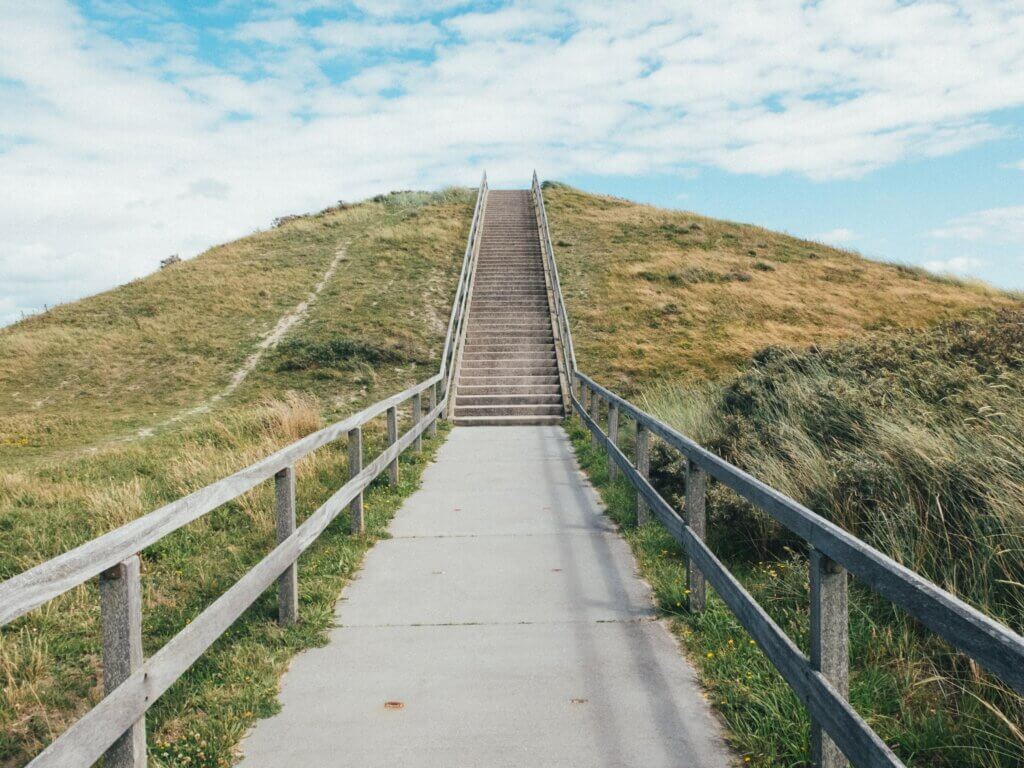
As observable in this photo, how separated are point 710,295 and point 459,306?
908 cm

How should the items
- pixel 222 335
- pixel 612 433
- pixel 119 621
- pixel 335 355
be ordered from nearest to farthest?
1. pixel 119 621
2. pixel 612 433
3. pixel 335 355
4. pixel 222 335

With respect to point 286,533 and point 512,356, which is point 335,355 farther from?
point 286,533

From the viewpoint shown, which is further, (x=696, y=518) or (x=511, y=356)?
(x=511, y=356)

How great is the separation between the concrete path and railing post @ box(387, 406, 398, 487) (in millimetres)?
1505

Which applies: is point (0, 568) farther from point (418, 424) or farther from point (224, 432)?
point (224, 432)

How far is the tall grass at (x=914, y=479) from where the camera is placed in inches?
124

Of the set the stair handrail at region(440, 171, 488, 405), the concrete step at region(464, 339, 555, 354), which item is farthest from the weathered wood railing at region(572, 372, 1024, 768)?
the concrete step at region(464, 339, 555, 354)

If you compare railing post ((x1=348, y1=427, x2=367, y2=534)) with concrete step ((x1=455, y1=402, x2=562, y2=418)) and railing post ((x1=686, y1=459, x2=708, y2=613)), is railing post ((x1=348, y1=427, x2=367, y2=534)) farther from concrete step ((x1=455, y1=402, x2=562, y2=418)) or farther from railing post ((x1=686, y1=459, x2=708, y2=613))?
concrete step ((x1=455, y1=402, x2=562, y2=418))

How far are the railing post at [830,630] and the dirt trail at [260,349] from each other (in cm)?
1335

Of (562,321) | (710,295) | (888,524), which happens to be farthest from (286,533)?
(710,295)

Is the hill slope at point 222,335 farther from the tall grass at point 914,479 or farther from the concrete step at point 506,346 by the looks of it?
the tall grass at point 914,479

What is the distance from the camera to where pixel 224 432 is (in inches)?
460

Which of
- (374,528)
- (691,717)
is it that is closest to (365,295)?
(374,528)

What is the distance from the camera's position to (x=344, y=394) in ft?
53.8
